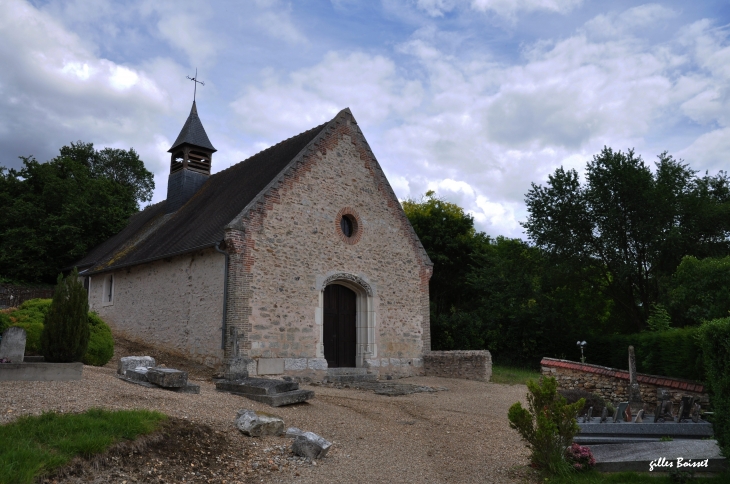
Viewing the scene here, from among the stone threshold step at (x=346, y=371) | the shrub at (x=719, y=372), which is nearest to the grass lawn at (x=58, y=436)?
the shrub at (x=719, y=372)

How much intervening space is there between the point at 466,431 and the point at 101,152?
37.9 meters

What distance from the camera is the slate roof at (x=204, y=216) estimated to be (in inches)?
589

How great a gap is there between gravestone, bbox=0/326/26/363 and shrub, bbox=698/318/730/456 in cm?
880

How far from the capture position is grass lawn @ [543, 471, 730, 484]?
553 centimetres

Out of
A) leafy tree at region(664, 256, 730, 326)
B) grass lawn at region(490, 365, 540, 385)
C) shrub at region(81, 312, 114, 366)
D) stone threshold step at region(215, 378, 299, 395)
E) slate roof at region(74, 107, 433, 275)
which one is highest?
slate roof at region(74, 107, 433, 275)

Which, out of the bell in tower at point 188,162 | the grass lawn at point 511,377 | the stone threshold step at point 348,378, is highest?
the bell in tower at point 188,162

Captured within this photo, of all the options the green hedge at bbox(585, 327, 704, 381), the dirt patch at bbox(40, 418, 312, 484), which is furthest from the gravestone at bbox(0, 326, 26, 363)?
the green hedge at bbox(585, 327, 704, 381)

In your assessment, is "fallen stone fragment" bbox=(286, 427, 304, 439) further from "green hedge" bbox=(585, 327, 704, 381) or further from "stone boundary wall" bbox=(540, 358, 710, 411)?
"green hedge" bbox=(585, 327, 704, 381)

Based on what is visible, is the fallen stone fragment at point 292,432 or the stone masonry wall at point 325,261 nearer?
the fallen stone fragment at point 292,432

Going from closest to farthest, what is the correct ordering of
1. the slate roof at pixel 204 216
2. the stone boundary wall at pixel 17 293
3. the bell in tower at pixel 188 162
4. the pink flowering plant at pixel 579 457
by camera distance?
1. the pink flowering plant at pixel 579 457
2. the slate roof at pixel 204 216
3. the bell in tower at pixel 188 162
4. the stone boundary wall at pixel 17 293

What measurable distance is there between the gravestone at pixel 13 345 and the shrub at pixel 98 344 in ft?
11.1

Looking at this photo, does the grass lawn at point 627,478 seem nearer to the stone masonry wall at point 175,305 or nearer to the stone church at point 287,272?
the stone church at point 287,272

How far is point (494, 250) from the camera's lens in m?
26.7

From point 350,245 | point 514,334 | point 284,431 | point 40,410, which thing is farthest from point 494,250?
point 40,410
